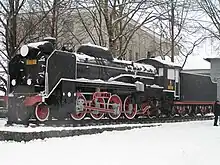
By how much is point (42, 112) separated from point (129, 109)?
17.3 feet

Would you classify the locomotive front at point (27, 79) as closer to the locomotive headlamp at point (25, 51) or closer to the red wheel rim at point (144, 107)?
the locomotive headlamp at point (25, 51)

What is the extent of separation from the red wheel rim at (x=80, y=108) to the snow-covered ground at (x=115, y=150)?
269 cm

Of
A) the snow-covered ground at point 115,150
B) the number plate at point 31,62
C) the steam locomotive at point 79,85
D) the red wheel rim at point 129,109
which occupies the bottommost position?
the snow-covered ground at point 115,150

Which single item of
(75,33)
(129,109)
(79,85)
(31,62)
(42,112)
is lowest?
(129,109)

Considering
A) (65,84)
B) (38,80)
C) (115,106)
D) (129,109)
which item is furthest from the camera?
(129,109)

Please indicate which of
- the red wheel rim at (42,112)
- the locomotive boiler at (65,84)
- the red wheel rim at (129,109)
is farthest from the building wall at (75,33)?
the red wheel rim at (42,112)

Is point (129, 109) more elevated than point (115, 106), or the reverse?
point (115, 106)

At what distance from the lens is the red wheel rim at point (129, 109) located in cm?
1847

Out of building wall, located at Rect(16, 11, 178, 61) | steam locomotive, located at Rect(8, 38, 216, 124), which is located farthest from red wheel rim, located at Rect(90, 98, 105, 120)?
building wall, located at Rect(16, 11, 178, 61)

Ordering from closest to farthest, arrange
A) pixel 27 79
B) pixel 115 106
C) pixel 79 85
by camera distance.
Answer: pixel 27 79 → pixel 79 85 → pixel 115 106

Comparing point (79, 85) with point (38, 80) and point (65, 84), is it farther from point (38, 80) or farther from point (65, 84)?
point (38, 80)

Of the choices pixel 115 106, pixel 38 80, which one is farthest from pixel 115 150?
pixel 115 106

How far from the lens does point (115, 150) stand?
1007 centimetres

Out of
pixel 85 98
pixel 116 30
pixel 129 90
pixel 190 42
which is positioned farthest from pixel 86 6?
pixel 190 42
